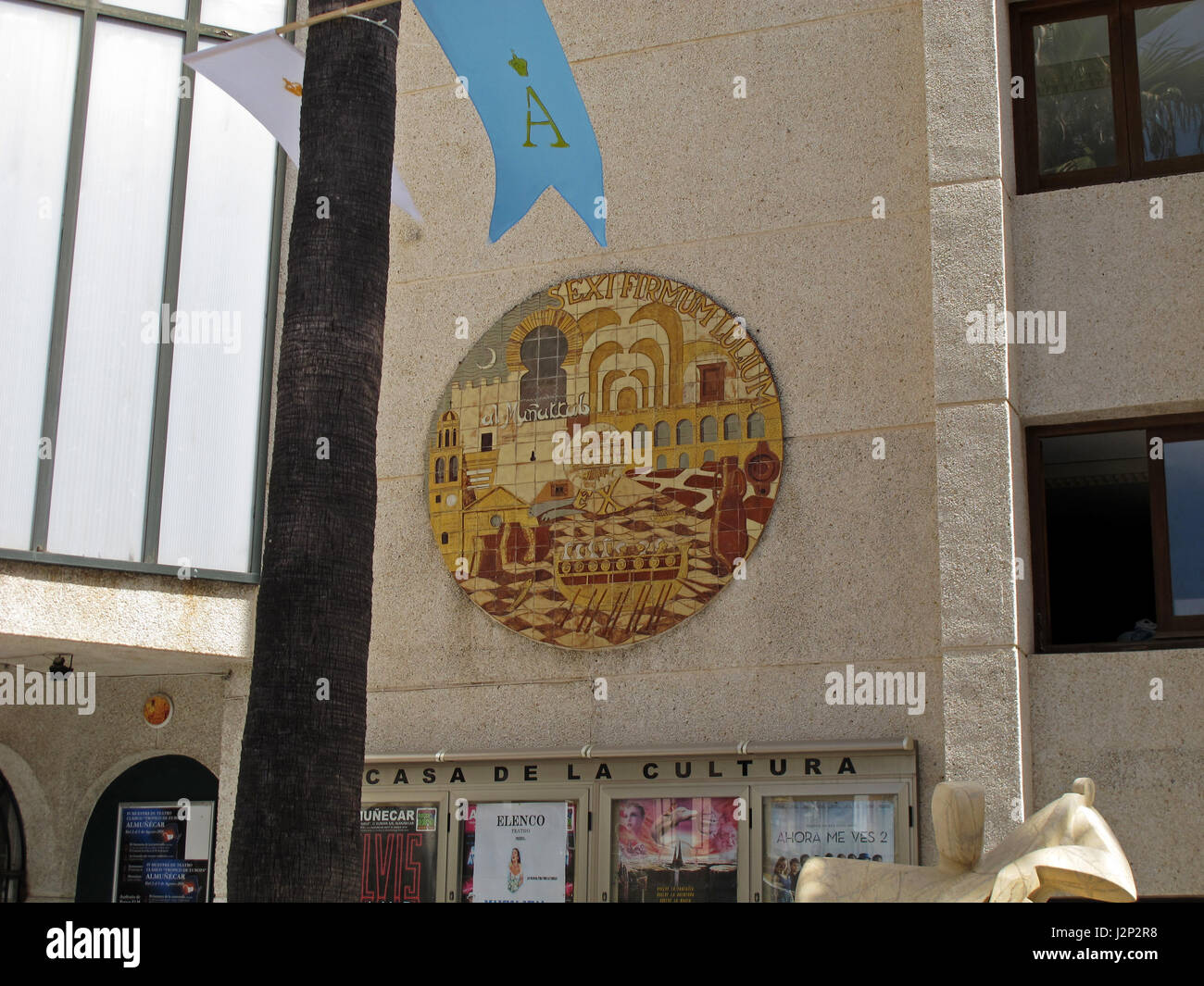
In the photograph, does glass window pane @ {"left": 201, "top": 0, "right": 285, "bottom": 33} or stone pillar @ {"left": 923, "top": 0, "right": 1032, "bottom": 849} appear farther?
glass window pane @ {"left": 201, "top": 0, "right": 285, "bottom": 33}

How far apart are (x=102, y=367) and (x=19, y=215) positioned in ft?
4.30

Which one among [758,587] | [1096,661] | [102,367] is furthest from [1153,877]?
[102,367]

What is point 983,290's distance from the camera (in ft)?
32.9

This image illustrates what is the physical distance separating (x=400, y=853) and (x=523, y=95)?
5.91m

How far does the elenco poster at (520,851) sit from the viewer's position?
10.8m

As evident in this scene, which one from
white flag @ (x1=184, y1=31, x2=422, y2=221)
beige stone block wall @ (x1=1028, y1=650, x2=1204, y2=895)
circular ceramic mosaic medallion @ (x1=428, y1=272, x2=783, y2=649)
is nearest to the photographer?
white flag @ (x1=184, y1=31, x2=422, y2=221)

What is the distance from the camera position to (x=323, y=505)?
6.32 metres

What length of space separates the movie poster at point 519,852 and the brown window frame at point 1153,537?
3.66 metres

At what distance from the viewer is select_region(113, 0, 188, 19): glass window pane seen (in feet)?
39.9

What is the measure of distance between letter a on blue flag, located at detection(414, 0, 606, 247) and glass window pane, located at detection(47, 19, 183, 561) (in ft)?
15.3

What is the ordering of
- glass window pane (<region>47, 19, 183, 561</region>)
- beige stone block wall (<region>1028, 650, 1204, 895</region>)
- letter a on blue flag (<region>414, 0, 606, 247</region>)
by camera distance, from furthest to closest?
1. glass window pane (<region>47, 19, 183, 561</region>)
2. beige stone block wall (<region>1028, 650, 1204, 895</region>)
3. letter a on blue flag (<region>414, 0, 606, 247</region>)

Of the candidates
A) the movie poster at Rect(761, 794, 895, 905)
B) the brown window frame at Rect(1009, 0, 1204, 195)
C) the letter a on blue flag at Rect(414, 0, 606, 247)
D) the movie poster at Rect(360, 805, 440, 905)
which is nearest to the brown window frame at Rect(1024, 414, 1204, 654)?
the movie poster at Rect(761, 794, 895, 905)

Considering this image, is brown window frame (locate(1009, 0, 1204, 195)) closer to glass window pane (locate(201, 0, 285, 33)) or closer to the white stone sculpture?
glass window pane (locate(201, 0, 285, 33))

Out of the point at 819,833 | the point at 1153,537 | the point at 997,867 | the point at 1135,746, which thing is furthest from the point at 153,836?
the point at 997,867
